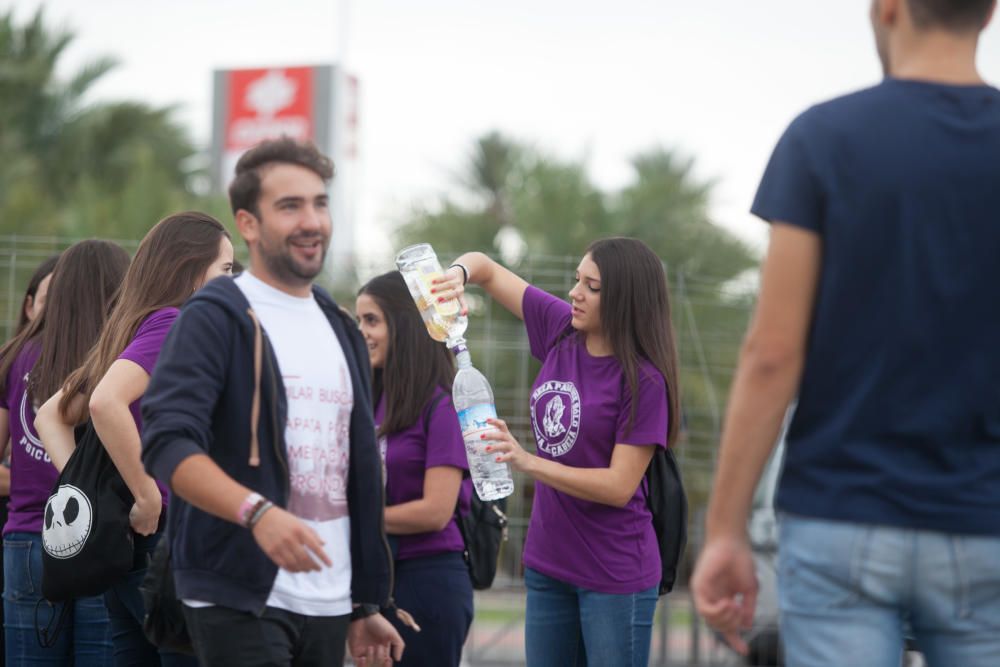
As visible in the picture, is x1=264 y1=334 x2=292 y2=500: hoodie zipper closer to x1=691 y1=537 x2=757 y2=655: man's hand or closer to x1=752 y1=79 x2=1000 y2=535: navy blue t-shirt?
x1=691 y1=537 x2=757 y2=655: man's hand

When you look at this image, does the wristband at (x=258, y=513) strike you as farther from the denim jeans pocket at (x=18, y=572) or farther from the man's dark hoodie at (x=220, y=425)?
the denim jeans pocket at (x=18, y=572)

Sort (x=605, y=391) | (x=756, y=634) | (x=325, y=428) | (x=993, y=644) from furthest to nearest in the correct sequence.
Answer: (x=756, y=634)
(x=605, y=391)
(x=325, y=428)
(x=993, y=644)

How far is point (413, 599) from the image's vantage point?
4.57 metres

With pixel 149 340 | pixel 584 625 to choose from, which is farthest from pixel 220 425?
pixel 584 625

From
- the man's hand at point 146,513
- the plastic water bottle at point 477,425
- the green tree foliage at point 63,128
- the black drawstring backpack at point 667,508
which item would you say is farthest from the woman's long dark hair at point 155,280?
the green tree foliage at point 63,128

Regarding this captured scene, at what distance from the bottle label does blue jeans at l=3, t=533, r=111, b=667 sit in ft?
4.68

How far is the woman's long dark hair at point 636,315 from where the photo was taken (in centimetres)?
454

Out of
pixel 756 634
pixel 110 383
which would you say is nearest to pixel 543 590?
pixel 110 383

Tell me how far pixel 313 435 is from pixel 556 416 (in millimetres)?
1533

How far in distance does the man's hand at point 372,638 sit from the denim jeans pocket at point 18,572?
168 centimetres

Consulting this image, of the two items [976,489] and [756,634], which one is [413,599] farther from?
[756,634]

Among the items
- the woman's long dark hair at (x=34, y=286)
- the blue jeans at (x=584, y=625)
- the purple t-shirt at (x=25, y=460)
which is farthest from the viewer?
the woman's long dark hair at (x=34, y=286)

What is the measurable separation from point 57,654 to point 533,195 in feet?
34.8

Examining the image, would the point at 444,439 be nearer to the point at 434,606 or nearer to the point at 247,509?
the point at 434,606
